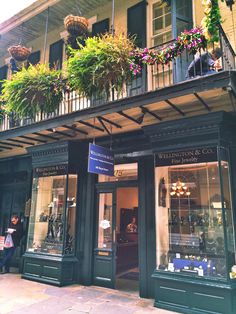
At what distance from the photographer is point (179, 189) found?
6.37 m

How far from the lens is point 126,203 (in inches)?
433

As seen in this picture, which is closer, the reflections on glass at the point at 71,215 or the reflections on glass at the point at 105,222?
the reflections on glass at the point at 105,222

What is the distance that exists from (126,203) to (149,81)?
5605 mm

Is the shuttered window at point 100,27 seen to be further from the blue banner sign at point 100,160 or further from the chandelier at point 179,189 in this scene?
the chandelier at point 179,189

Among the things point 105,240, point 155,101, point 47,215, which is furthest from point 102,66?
point 47,215

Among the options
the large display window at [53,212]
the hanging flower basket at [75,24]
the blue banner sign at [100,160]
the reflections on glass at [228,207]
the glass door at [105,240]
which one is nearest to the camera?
the reflections on glass at [228,207]

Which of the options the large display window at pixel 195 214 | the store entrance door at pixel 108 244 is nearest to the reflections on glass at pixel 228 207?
the large display window at pixel 195 214

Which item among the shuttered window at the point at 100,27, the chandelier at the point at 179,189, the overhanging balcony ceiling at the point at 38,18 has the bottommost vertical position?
the chandelier at the point at 179,189

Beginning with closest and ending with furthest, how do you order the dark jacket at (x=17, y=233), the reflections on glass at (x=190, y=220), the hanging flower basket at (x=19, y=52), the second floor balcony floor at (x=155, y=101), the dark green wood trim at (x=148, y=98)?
the dark green wood trim at (x=148, y=98)
the second floor balcony floor at (x=155, y=101)
the reflections on glass at (x=190, y=220)
the dark jacket at (x=17, y=233)
the hanging flower basket at (x=19, y=52)

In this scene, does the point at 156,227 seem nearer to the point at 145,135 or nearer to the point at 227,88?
the point at 145,135

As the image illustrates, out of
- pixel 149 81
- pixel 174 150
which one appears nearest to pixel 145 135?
pixel 174 150

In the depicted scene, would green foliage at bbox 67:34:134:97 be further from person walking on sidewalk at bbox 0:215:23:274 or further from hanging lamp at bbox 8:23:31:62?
person walking on sidewalk at bbox 0:215:23:274

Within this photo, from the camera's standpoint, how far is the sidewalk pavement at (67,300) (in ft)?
17.5

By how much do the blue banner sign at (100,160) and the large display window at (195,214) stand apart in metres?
1.19
